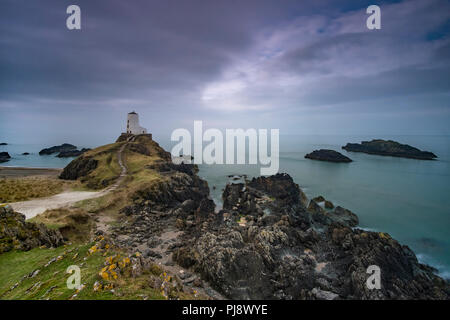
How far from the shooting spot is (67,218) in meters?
24.0

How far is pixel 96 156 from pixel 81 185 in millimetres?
13085

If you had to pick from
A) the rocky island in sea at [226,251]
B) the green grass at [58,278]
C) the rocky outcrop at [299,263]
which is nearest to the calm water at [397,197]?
Answer: the rocky island in sea at [226,251]

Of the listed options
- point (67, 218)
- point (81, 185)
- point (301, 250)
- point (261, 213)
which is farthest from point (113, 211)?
point (301, 250)

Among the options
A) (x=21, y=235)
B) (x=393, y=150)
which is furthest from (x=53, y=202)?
(x=393, y=150)

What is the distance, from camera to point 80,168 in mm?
50656

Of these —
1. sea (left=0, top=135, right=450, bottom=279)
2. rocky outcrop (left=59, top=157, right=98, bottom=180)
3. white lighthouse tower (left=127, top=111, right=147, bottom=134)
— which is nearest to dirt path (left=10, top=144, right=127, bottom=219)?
rocky outcrop (left=59, top=157, right=98, bottom=180)

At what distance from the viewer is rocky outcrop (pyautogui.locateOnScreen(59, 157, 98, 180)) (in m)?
49.3

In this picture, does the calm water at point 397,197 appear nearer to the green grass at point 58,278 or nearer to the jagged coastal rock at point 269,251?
the jagged coastal rock at point 269,251

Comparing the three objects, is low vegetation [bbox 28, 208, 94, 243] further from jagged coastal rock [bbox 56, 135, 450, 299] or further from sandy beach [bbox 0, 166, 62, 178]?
sandy beach [bbox 0, 166, 62, 178]

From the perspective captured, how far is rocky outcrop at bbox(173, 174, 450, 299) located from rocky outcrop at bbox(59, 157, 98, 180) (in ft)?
118

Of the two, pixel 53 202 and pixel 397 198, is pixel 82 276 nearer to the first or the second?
pixel 53 202

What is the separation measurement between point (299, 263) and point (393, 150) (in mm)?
146921

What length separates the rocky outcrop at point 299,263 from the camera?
17391 millimetres
